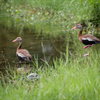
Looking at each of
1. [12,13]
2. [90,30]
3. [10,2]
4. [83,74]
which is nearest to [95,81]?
[83,74]

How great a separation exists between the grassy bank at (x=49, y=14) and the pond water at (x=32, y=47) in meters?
1.42

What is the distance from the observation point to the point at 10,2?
74.0 feet

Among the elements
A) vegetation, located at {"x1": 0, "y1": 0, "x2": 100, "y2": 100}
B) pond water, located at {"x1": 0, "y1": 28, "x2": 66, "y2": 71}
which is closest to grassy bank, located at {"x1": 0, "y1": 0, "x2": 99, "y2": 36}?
vegetation, located at {"x1": 0, "y1": 0, "x2": 100, "y2": 100}

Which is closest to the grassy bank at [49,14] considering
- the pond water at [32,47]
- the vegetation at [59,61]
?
the vegetation at [59,61]

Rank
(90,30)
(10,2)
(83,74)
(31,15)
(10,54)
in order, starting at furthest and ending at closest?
(10,2) < (31,15) < (90,30) < (10,54) < (83,74)

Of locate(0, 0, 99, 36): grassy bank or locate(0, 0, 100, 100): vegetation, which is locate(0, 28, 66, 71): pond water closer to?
locate(0, 0, 100, 100): vegetation

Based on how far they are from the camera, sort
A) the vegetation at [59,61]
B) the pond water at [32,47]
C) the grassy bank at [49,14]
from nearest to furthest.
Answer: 1. the vegetation at [59,61]
2. the pond water at [32,47]
3. the grassy bank at [49,14]

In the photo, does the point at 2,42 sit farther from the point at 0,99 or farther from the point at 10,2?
the point at 10,2

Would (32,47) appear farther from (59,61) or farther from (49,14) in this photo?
(49,14)

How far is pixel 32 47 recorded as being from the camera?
850cm

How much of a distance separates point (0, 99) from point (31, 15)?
14.3 m

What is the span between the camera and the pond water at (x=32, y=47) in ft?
23.0

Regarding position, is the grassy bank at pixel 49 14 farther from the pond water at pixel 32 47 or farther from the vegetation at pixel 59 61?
the pond water at pixel 32 47

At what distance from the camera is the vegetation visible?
3.65 m
